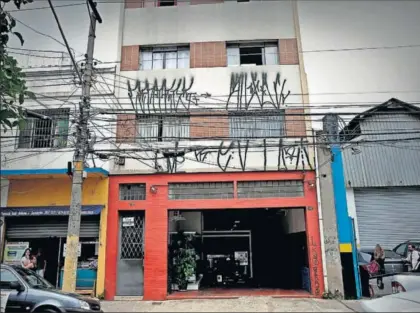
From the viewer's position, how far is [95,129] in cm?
1405


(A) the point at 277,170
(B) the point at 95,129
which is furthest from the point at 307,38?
(B) the point at 95,129

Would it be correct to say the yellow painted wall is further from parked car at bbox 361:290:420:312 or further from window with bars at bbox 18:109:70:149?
parked car at bbox 361:290:420:312

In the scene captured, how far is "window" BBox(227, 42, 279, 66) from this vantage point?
15180mm

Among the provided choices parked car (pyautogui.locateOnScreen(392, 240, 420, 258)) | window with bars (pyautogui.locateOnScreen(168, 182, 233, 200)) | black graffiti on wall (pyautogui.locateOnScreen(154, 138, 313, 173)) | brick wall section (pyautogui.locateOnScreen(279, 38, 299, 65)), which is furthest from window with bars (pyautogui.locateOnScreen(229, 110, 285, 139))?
parked car (pyautogui.locateOnScreen(392, 240, 420, 258))

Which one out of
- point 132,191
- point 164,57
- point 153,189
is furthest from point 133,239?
point 164,57

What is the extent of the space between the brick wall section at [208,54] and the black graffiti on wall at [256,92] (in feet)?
2.82

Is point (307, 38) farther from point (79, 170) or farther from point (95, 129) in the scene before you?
point (79, 170)

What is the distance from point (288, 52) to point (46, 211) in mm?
10536

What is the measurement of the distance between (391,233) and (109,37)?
12757 mm

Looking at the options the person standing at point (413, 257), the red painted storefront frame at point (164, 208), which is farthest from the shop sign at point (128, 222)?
the person standing at point (413, 257)

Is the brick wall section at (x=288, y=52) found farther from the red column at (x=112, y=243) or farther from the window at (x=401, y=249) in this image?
the red column at (x=112, y=243)

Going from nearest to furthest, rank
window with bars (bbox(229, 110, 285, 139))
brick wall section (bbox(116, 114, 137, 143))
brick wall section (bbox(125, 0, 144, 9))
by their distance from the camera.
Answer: brick wall section (bbox(116, 114, 137, 143))
window with bars (bbox(229, 110, 285, 139))
brick wall section (bbox(125, 0, 144, 9))

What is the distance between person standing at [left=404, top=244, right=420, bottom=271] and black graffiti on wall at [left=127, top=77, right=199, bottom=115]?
9010 millimetres

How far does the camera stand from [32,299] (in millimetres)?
8180
